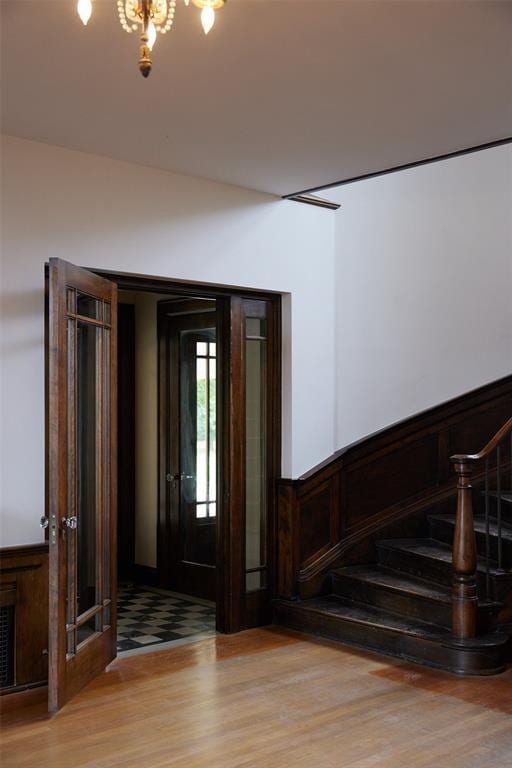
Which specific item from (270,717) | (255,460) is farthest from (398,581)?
(270,717)

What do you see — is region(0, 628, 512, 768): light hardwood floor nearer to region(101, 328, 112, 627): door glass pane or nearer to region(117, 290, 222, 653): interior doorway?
region(101, 328, 112, 627): door glass pane

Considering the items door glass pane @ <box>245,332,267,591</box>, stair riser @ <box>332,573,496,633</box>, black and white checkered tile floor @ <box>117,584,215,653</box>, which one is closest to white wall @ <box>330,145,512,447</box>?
door glass pane @ <box>245,332,267,591</box>

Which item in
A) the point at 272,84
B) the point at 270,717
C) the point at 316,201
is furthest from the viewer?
the point at 316,201

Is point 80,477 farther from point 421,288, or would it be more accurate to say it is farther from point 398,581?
point 421,288

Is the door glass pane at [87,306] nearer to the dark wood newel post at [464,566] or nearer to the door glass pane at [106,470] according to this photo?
the door glass pane at [106,470]

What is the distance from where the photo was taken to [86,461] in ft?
14.6

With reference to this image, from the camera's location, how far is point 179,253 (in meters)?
5.02

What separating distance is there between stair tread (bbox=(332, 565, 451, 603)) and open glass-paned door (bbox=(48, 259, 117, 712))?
1.68 m

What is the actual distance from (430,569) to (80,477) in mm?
2292

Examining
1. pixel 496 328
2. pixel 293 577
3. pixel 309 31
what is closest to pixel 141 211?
pixel 309 31

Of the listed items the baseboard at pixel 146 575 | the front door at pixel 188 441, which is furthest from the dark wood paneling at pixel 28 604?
the baseboard at pixel 146 575

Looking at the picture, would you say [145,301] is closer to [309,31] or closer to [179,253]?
[179,253]

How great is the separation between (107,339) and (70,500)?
0.93 meters

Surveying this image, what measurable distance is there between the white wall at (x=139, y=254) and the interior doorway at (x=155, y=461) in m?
0.13
